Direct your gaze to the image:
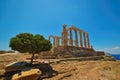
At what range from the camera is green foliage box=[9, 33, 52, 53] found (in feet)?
50.7

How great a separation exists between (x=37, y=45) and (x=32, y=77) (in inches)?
234

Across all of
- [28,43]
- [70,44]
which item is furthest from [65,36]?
[28,43]

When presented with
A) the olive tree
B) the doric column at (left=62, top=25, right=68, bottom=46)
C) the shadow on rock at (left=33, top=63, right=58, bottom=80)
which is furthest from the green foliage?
the doric column at (left=62, top=25, right=68, bottom=46)

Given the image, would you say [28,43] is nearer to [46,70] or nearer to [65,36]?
[46,70]

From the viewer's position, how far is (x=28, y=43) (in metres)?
15.6

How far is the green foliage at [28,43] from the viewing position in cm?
1544

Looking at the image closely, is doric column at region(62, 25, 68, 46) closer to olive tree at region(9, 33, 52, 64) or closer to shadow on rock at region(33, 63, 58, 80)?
olive tree at region(9, 33, 52, 64)

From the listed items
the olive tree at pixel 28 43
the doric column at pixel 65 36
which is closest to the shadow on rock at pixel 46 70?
the olive tree at pixel 28 43

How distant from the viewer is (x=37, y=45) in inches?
638

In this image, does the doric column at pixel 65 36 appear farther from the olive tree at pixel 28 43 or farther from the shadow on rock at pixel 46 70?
the shadow on rock at pixel 46 70

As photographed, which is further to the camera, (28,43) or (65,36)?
(65,36)

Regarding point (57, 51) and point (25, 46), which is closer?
point (25, 46)

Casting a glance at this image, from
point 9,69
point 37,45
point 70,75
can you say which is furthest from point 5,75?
point 70,75

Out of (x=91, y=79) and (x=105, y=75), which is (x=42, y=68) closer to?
(x=91, y=79)
